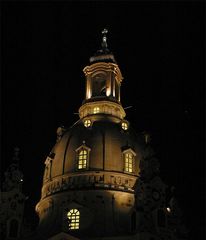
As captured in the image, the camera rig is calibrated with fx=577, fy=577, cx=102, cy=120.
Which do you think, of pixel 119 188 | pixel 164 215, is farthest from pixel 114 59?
pixel 164 215

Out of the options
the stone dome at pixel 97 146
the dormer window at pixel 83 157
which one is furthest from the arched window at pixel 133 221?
the dormer window at pixel 83 157

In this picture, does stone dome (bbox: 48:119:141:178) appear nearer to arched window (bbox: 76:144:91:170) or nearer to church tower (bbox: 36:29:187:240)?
church tower (bbox: 36:29:187:240)

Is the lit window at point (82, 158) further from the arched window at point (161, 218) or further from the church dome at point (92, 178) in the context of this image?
the arched window at point (161, 218)

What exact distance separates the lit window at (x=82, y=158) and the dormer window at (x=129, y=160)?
4998 mm

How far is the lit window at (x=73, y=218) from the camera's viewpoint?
68.9 meters

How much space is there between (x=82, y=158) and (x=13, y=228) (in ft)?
40.4

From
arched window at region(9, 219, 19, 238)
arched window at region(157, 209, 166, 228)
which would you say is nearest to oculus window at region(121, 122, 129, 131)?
arched window at region(157, 209, 166, 228)

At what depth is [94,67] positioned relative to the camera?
87.5 meters

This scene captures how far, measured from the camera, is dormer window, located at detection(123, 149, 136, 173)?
73812 mm

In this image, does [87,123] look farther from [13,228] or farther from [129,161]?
[13,228]

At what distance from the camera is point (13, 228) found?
6988 centimetres

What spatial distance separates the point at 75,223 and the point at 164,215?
10876 mm

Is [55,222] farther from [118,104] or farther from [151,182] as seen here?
[118,104]

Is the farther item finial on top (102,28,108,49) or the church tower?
finial on top (102,28,108,49)
